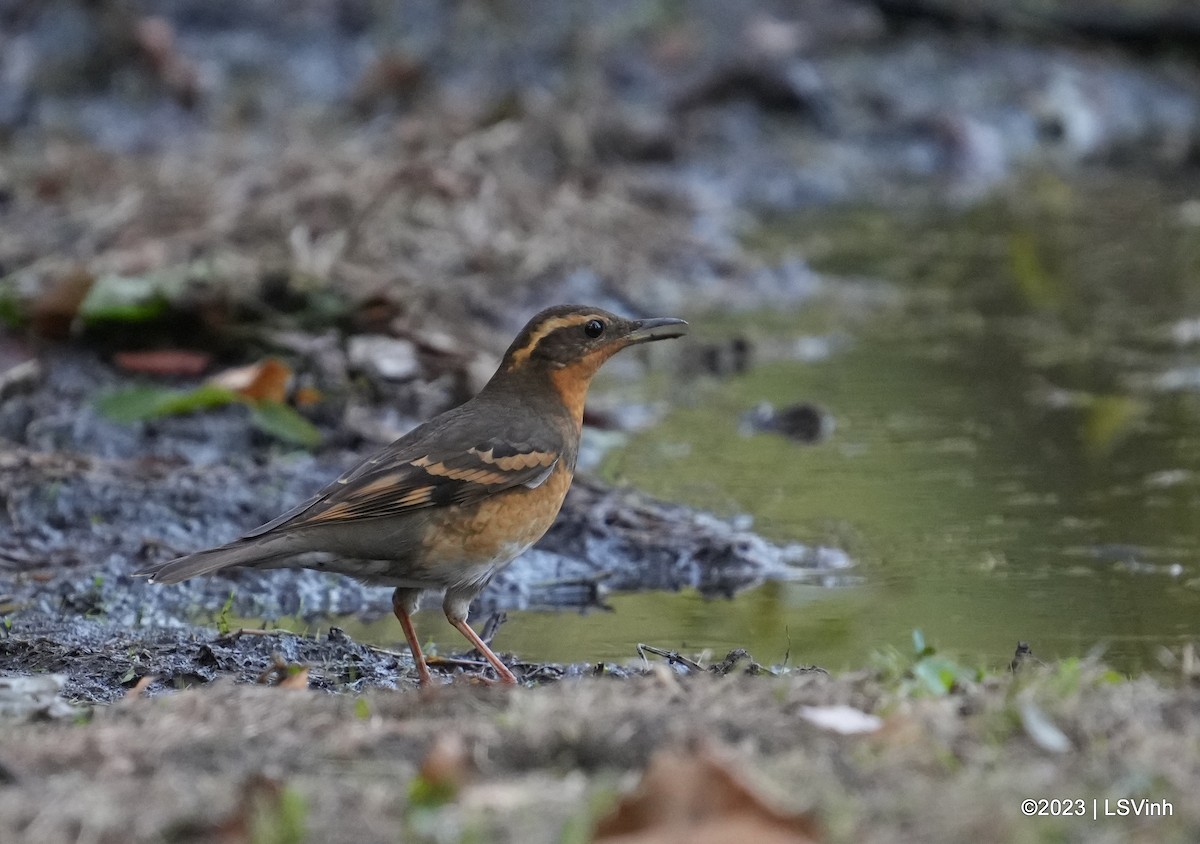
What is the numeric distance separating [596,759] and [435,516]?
201cm

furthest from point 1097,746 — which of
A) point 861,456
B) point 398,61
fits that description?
point 398,61

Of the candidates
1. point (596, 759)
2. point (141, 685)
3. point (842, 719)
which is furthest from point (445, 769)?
point (141, 685)

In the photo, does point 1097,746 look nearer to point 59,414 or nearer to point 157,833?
point 157,833

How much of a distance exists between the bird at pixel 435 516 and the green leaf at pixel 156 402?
209cm

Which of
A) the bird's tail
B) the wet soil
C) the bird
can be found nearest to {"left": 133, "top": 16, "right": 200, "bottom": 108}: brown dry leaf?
the wet soil

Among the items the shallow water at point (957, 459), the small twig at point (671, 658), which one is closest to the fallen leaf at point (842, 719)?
the small twig at point (671, 658)

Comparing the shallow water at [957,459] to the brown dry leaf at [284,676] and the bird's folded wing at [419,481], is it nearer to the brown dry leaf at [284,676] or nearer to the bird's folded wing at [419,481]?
the bird's folded wing at [419,481]

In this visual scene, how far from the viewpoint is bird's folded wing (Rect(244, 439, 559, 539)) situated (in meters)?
5.49

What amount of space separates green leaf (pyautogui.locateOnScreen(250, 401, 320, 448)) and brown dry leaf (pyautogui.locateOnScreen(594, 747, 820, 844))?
16.1 ft

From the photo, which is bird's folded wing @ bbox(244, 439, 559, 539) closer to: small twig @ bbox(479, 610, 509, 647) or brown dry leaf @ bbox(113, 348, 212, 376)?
small twig @ bbox(479, 610, 509, 647)

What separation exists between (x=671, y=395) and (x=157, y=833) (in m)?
6.76

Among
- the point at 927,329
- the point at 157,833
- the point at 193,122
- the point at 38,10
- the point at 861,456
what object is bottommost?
the point at 157,833

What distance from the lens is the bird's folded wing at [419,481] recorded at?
5.49 meters

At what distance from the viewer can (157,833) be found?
10.6 feet
